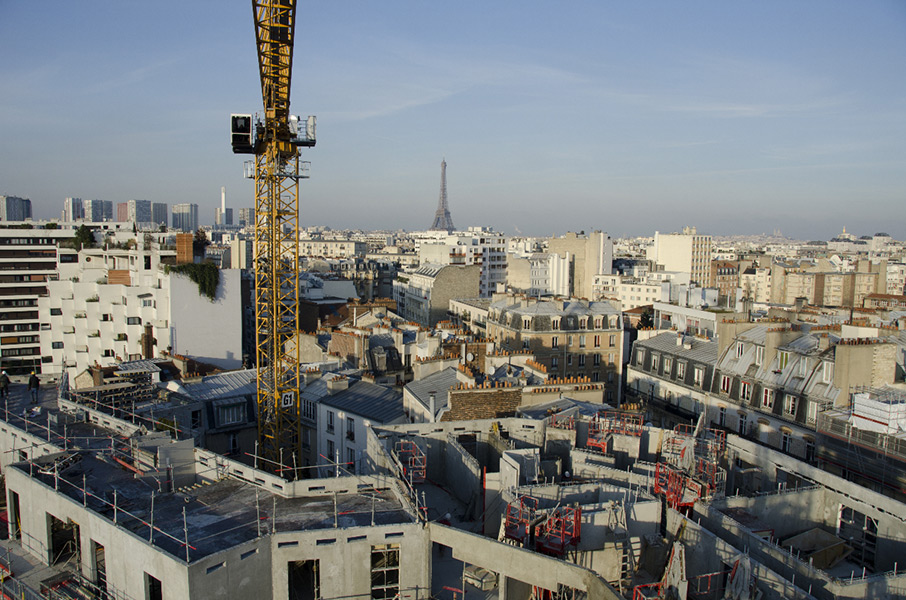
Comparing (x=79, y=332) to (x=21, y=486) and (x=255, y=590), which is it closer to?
(x=21, y=486)

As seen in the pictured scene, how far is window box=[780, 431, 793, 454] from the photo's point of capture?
28.5 metres

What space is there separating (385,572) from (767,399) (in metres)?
23.5

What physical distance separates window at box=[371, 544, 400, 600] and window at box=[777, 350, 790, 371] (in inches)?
928

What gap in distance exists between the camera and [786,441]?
28.8 m

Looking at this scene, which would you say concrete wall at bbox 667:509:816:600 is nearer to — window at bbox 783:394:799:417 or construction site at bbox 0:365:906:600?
construction site at bbox 0:365:906:600

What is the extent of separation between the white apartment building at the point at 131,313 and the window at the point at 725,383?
102ft

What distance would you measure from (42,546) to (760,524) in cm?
1659

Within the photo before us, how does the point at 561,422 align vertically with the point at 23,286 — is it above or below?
below

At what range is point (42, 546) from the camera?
14797 millimetres

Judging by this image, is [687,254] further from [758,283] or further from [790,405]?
[790,405]

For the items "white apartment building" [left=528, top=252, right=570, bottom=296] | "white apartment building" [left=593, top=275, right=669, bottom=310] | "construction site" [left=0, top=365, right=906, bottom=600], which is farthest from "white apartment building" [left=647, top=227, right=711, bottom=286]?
"construction site" [left=0, top=365, right=906, bottom=600]

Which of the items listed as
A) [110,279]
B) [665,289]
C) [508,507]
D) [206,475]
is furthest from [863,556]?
[665,289]

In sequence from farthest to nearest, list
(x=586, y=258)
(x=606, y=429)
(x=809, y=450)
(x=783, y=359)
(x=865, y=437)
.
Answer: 1. (x=586, y=258)
2. (x=783, y=359)
3. (x=809, y=450)
4. (x=865, y=437)
5. (x=606, y=429)

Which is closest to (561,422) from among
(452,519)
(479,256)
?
(452,519)
